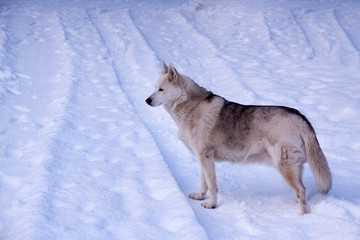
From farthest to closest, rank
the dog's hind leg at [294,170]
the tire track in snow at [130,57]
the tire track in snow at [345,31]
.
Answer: the tire track in snow at [345,31] → the tire track in snow at [130,57] → the dog's hind leg at [294,170]

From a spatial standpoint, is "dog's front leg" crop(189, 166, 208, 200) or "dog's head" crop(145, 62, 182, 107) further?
"dog's head" crop(145, 62, 182, 107)

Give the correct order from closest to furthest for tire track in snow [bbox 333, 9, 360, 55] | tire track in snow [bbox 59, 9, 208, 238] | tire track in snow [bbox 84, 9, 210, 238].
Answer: tire track in snow [bbox 59, 9, 208, 238] → tire track in snow [bbox 84, 9, 210, 238] → tire track in snow [bbox 333, 9, 360, 55]

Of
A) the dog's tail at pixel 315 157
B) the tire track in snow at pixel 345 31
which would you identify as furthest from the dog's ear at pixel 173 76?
the tire track in snow at pixel 345 31

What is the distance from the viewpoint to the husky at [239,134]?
4.13 m

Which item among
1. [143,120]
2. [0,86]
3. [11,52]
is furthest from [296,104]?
[11,52]

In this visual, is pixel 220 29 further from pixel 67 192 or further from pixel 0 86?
pixel 67 192

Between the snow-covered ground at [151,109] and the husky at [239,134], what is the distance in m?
0.39

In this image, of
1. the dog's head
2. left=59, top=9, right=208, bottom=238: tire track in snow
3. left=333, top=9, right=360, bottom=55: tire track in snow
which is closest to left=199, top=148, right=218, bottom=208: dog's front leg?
left=59, top=9, right=208, bottom=238: tire track in snow

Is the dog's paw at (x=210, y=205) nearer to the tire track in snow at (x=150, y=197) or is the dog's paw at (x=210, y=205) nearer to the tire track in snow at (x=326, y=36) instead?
the tire track in snow at (x=150, y=197)

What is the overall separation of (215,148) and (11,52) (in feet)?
21.1

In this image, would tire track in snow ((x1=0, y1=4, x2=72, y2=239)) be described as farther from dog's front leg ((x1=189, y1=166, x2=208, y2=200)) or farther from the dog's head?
dog's front leg ((x1=189, y1=166, x2=208, y2=200))

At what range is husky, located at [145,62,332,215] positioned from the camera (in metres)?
4.13

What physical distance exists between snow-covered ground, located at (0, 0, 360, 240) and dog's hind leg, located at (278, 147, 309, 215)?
0.61 ft

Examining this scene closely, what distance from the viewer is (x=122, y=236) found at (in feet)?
11.6
